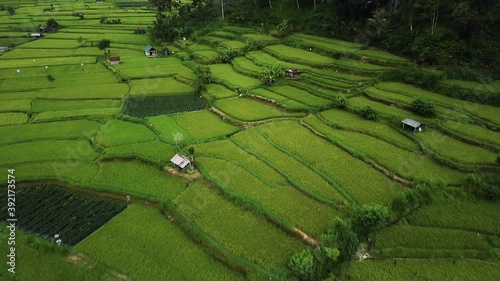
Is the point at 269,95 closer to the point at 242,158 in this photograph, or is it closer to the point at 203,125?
the point at 203,125

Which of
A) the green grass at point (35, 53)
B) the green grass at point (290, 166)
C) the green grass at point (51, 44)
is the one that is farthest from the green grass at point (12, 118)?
the green grass at point (51, 44)

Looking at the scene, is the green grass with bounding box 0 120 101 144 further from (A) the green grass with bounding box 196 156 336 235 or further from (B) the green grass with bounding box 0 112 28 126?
(A) the green grass with bounding box 196 156 336 235

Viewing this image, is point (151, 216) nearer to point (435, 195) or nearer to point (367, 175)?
point (367, 175)

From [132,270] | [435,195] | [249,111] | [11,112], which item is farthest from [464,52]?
[11,112]

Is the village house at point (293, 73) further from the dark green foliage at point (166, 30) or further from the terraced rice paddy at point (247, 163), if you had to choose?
the dark green foliage at point (166, 30)

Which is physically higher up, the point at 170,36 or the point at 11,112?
the point at 170,36

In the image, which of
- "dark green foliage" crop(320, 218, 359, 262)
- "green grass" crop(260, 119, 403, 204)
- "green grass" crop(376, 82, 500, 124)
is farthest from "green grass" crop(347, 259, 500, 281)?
"green grass" crop(376, 82, 500, 124)

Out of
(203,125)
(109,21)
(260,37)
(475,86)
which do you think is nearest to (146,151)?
(203,125)
